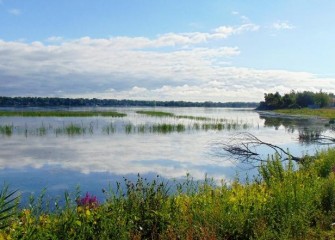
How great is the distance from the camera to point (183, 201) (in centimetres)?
768

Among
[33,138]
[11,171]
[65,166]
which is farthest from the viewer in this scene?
[33,138]

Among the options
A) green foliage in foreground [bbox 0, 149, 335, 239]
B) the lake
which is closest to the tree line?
the lake

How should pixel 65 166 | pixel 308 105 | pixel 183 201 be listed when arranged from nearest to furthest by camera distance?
pixel 183 201
pixel 65 166
pixel 308 105

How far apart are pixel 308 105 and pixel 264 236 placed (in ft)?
446

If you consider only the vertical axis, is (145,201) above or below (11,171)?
above

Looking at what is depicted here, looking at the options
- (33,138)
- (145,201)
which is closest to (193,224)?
(145,201)

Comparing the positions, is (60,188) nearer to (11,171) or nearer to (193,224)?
(11,171)

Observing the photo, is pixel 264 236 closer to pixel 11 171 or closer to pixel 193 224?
pixel 193 224

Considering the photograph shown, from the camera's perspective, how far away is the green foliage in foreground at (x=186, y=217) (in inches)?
226

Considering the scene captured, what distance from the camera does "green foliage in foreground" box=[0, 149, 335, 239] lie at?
18.8 ft

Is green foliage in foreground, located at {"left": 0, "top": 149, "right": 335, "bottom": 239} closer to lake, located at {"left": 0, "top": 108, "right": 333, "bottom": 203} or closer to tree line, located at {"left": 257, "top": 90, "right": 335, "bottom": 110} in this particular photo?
lake, located at {"left": 0, "top": 108, "right": 333, "bottom": 203}

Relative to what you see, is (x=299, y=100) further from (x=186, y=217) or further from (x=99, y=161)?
(x=186, y=217)

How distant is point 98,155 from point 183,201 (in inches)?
676

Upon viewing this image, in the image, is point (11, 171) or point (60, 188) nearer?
point (60, 188)
